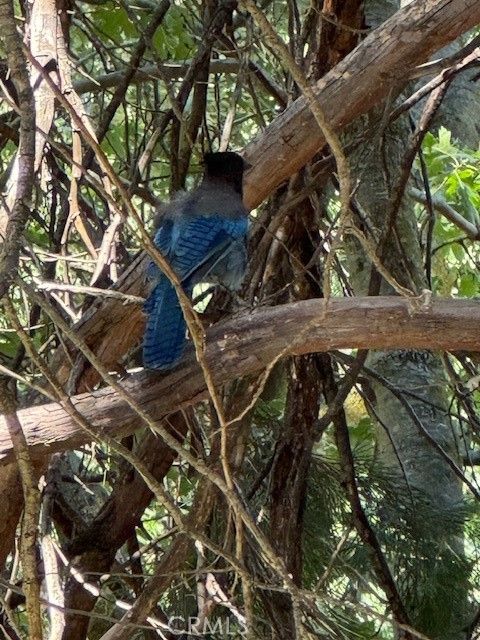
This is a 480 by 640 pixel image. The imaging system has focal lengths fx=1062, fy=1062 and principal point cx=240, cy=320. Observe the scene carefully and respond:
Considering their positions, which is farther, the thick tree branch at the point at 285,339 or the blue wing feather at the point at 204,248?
the blue wing feather at the point at 204,248

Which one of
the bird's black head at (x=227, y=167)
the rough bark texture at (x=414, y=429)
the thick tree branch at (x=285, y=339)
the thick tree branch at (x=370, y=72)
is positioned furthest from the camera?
the rough bark texture at (x=414, y=429)

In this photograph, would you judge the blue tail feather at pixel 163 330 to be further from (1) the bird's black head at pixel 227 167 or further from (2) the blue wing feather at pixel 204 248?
(1) the bird's black head at pixel 227 167

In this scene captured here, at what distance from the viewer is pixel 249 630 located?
176 cm

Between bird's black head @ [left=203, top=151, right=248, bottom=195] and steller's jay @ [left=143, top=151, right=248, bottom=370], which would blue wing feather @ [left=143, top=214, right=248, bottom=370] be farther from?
bird's black head @ [left=203, top=151, right=248, bottom=195]

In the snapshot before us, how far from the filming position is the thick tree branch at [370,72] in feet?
7.97

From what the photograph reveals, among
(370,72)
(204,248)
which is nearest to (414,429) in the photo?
(204,248)

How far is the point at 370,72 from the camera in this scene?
8.14ft

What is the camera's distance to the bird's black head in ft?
9.01

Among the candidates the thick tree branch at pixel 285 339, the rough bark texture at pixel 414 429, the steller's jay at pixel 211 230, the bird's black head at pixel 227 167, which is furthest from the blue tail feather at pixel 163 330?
the rough bark texture at pixel 414 429

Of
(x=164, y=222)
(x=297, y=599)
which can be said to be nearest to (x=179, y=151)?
(x=164, y=222)

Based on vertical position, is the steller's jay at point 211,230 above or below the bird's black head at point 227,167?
below

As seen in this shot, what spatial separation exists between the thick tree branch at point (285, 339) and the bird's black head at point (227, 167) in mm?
624

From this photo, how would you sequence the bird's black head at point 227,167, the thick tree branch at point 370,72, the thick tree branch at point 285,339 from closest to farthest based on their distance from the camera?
the thick tree branch at point 285,339 → the thick tree branch at point 370,72 → the bird's black head at point 227,167

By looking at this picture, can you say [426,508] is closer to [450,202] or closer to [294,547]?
[294,547]
